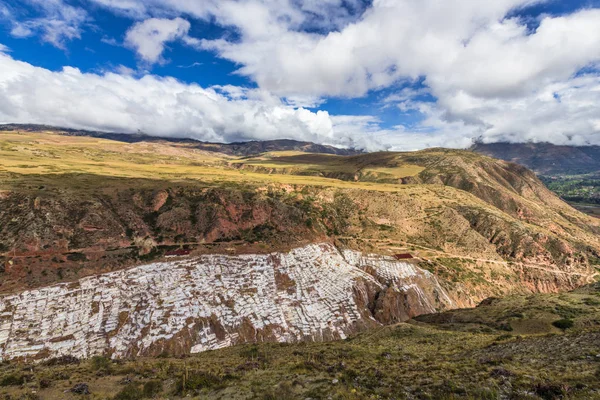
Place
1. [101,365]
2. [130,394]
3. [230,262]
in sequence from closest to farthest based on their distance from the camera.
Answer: [130,394], [101,365], [230,262]

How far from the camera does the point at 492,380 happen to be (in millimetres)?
16188

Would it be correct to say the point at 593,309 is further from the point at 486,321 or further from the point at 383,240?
the point at 383,240

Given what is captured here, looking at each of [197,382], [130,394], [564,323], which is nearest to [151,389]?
[130,394]

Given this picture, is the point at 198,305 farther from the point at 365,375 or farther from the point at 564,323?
the point at 564,323

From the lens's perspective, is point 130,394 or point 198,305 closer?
point 130,394

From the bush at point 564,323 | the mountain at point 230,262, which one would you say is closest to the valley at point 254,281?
the mountain at point 230,262

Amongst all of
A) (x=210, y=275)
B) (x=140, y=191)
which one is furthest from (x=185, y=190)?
(x=210, y=275)

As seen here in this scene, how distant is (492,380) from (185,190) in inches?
2557

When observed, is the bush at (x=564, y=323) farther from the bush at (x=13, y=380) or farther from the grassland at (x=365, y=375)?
the bush at (x=13, y=380)

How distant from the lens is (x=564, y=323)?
36.6 m

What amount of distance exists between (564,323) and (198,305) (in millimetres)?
50829

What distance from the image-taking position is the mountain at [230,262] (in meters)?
37.8

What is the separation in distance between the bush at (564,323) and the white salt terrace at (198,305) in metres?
19.9

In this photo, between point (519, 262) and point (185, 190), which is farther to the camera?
point (519, 262)
